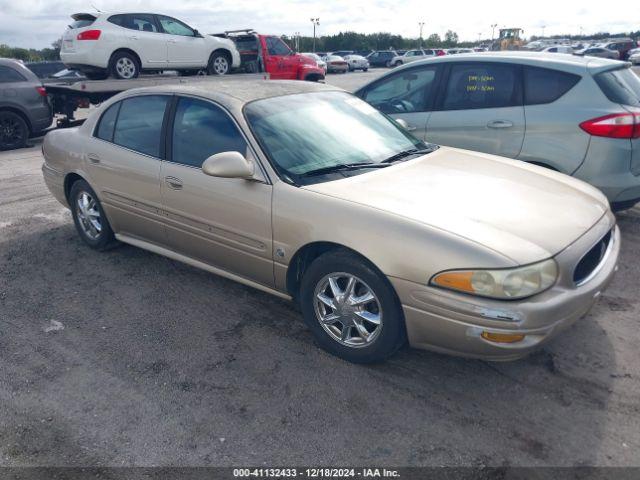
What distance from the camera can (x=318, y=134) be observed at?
384 cm

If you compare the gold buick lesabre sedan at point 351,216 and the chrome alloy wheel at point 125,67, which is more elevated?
the chrome alloy wheel at point 125,67

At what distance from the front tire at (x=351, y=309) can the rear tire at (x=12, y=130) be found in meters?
9.70

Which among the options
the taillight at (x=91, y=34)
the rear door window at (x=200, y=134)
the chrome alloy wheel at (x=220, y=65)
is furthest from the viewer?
the chrome alloy wheel at (x=220, y=65)

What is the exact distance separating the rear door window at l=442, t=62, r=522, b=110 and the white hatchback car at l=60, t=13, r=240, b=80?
675 centimetres

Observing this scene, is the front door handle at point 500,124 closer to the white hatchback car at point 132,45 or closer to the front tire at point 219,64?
the white hatchback car at point 132,45

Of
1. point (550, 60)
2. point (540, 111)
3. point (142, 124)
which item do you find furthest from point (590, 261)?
point (142, 124)

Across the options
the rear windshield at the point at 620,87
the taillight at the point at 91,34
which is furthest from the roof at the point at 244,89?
the taillight at the point at 91,34

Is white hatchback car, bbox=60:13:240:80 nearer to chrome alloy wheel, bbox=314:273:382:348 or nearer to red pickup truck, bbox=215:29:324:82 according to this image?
red pickup truck, bbox=215:29:324:82

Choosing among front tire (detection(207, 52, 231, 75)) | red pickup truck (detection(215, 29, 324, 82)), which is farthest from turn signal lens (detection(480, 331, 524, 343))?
red pickup truck (detection(215, 29, 324, 82))

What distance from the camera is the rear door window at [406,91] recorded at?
5.94 metres

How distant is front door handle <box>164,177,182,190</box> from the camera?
4.01 meters

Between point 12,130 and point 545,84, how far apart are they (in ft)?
32.6

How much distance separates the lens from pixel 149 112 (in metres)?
4.44

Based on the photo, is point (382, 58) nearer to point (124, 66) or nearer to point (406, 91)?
point (124, 66)
